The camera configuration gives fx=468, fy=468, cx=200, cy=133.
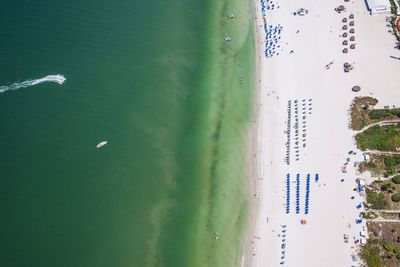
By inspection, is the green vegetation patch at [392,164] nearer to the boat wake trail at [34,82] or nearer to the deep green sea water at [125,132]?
the deep green sea water at [125,132]

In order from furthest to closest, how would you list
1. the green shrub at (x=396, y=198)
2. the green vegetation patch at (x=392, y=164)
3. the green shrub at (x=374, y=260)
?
the green vegetation patch at (x=392, y=164) < the green shrub at (x=396, y=198) < the green shrub at (x=374, y=260)

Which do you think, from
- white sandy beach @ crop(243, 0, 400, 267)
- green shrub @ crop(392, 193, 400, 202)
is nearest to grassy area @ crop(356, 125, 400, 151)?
white sandy beach @ crop(243, 0, 400, 267)

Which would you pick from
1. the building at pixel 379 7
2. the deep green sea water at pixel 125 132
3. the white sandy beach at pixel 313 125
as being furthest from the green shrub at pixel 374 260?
the building at pixel 379 7

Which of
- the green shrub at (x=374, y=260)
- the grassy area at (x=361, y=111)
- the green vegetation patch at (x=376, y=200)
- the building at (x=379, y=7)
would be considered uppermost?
the building at (x=379, y=7)

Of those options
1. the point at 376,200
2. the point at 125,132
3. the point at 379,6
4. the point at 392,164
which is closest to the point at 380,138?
the point at 392,164

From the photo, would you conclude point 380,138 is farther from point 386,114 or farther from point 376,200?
point 376,200

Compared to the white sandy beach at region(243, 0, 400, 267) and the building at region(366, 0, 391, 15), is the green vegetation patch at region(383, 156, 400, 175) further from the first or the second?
the building at region(366, 0, 391, 15)
